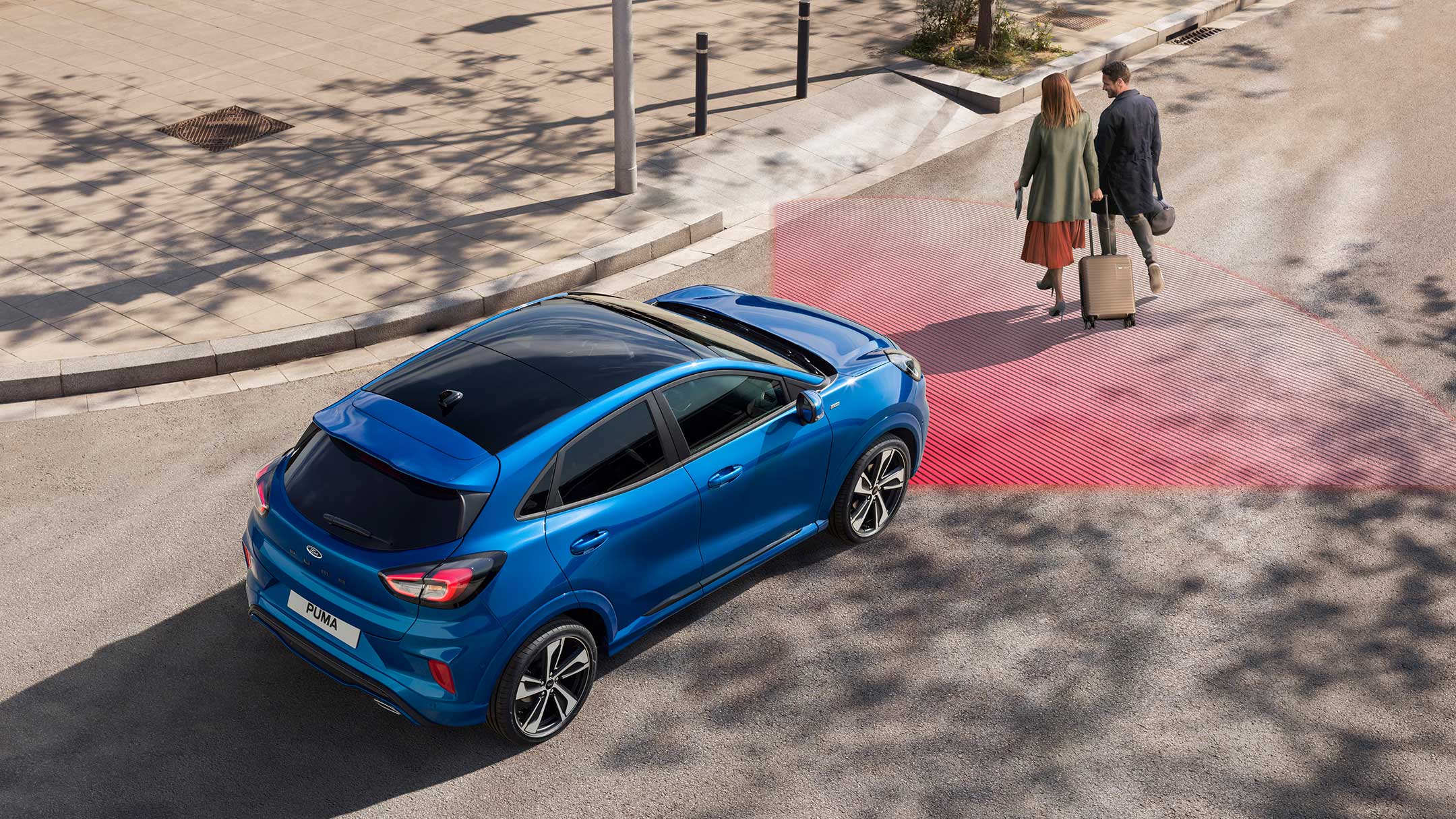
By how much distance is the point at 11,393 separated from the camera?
27.8ft

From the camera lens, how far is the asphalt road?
5.50 meters

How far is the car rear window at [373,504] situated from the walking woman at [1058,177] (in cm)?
539

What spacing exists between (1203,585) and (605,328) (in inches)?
133

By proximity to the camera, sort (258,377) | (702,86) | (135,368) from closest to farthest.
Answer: (135,368)
(258,377)
(702,86)

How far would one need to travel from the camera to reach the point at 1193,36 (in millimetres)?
16016

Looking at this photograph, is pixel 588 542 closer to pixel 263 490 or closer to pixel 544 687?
pixel 544 687

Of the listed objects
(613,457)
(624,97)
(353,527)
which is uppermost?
(624,97)

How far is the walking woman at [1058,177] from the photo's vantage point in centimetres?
902

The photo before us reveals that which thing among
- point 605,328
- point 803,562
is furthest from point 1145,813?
point 605,328

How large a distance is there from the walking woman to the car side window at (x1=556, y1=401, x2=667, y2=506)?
438 centimetres

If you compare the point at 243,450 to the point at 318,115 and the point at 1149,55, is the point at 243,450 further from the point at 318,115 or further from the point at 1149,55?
the point at 1149,55

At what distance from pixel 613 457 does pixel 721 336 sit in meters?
1.30

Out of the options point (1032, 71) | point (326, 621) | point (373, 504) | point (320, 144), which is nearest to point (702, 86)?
point (320, 144)

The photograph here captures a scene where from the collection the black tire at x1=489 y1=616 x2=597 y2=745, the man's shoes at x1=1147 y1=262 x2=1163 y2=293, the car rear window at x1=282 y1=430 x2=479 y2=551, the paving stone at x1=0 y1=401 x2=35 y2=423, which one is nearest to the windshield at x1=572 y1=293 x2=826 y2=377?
the black tire at x1=489 y1=616 x2=597 y2=745
